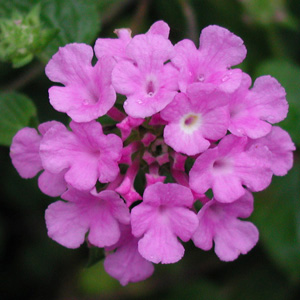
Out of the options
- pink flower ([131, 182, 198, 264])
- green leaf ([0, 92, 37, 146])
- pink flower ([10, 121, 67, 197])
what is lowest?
pink flower ([131, 182, 198, 264])

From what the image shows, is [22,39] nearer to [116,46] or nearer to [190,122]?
[116,46]

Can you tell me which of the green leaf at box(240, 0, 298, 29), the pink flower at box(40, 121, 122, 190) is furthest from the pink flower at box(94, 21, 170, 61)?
the green leaf at box(240, 0, 298, 29)

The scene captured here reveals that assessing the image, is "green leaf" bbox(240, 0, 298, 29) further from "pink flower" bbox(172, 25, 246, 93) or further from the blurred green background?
"pink flower" bbox(172, 25, 246, 93)

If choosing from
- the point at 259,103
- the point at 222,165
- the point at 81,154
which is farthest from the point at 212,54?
the point at 81,154

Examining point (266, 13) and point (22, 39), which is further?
point (266, 13)

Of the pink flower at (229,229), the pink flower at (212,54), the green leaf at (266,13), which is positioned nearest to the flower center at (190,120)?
the pink flower at (212,54)

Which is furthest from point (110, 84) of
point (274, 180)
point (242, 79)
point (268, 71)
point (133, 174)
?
point (274, 180)

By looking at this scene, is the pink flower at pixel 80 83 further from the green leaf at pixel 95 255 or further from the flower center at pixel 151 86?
the green leaf at pixel 95 255
